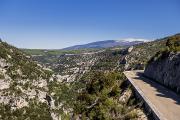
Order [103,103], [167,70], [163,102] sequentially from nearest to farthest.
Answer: [103,103], [163,102], [167,70]

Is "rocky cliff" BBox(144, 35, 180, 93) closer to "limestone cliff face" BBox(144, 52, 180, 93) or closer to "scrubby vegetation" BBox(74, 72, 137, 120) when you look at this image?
"limestone cliff face" BBox(144, 52, 180, 93)

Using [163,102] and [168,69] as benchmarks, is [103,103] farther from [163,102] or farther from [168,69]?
[168,69]

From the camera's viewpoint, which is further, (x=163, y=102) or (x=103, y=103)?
(x=163, y=102)

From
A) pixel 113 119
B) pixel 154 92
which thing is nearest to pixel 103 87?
pixel 154 92

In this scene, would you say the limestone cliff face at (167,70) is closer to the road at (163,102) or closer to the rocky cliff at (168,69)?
the rocky cliff at (168,69)

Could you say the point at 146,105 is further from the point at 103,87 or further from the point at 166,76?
the point at 166,76

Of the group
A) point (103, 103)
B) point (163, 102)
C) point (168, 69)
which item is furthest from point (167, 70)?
point (103, 103)

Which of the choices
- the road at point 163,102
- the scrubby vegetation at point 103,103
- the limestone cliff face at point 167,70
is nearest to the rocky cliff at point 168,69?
the limestone cliff face at point 167,70

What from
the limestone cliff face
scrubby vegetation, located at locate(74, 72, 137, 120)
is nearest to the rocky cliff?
the limestone cliff face

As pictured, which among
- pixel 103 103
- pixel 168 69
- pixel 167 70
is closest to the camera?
pixel 103 103
